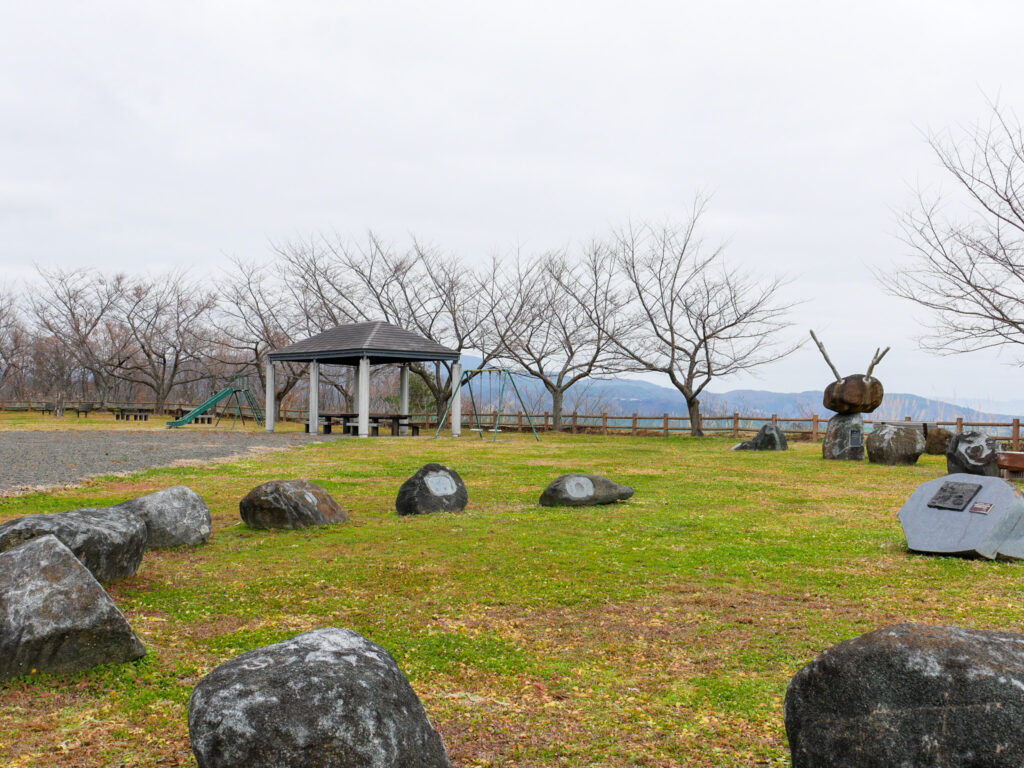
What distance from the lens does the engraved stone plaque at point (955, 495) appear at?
653 centimetres

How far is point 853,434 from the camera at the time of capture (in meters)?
17.3

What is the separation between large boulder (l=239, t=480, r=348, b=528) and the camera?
740 cm

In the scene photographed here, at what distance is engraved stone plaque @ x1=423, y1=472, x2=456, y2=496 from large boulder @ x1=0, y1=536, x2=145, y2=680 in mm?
4810

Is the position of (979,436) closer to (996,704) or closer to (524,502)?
(524,502)

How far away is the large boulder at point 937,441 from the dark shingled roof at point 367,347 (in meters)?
14.2

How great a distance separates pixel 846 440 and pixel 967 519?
11.5m

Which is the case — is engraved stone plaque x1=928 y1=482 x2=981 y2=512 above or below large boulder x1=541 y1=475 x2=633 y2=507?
above

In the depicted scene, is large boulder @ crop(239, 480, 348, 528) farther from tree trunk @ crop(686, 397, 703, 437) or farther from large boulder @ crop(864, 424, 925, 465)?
tree trunk @ crop(686, 397, 703, 437)

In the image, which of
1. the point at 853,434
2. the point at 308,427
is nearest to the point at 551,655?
the point at 853,434

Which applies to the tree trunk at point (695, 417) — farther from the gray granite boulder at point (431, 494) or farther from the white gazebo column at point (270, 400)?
the gray granite boulder at point (431, 494)

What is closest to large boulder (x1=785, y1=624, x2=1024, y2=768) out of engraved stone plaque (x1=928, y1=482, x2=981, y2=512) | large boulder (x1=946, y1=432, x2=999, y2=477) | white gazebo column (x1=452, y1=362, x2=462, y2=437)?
engraved stone plaque (x1=928, y1=482, x2=981, y2=512)

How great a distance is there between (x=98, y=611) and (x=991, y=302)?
57.4ft

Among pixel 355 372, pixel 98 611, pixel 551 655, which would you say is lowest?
pixel 551 655

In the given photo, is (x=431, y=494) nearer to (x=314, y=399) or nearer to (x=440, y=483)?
(x=440, y=483)
